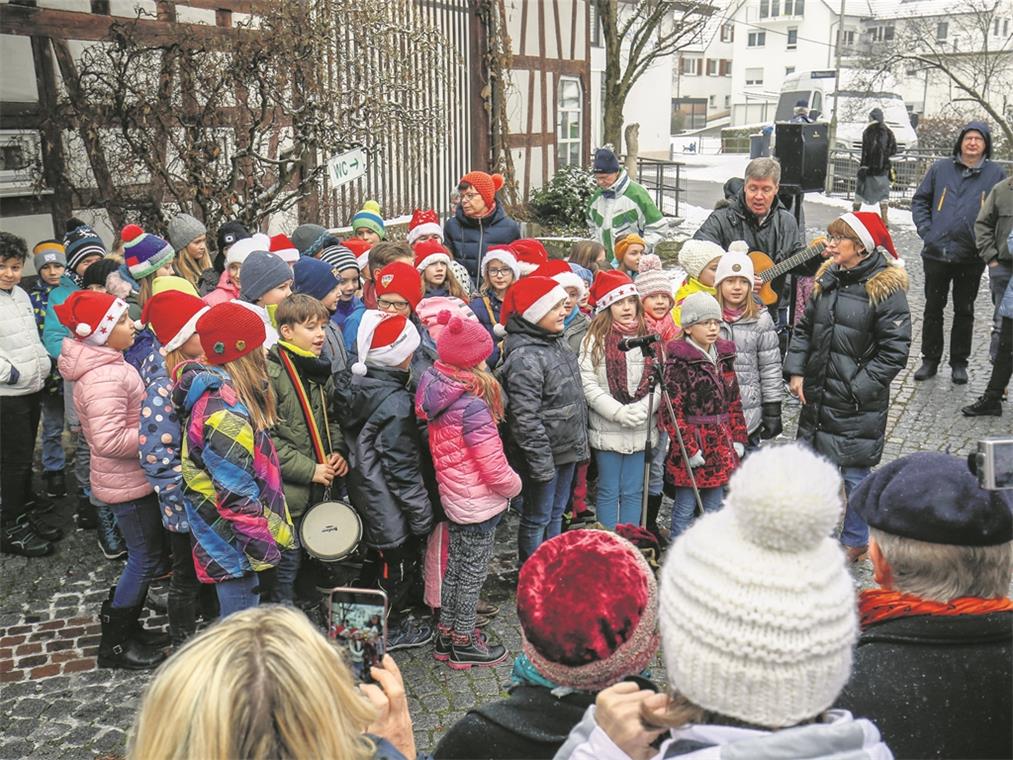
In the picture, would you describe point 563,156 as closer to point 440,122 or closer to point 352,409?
point 440,122

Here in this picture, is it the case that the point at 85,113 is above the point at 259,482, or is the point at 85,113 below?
above

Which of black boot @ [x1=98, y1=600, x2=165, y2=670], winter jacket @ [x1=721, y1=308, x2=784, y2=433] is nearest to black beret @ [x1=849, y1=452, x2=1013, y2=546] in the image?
winter jacket @ [x1=721, y1=308, x2=784, y2=433]

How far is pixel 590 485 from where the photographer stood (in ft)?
21.2

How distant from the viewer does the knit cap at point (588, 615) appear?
2014 mm

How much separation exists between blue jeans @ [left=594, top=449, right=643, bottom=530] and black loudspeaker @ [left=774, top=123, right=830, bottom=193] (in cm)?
656

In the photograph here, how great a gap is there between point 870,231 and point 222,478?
362 centimetres

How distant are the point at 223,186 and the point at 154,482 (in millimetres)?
4943

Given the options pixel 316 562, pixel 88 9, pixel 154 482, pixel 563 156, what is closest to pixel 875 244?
pixel 316 562

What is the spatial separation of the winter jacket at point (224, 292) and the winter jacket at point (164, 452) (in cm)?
175

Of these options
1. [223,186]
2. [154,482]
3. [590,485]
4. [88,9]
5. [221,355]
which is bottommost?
[590,485]

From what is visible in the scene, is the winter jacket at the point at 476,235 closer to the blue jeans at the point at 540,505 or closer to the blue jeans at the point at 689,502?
the blue jeans at the point at 540,505

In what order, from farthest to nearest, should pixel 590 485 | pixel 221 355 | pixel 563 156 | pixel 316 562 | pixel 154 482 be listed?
pixel 563 156 < pixel 590 485 < pixel 316 562 < pixel 154 482 < pixel 221 355

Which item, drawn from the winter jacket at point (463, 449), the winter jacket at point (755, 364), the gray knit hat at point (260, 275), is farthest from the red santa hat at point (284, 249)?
the winter jacket at point (755, 364)

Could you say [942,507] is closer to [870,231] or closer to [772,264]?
[870,231]
